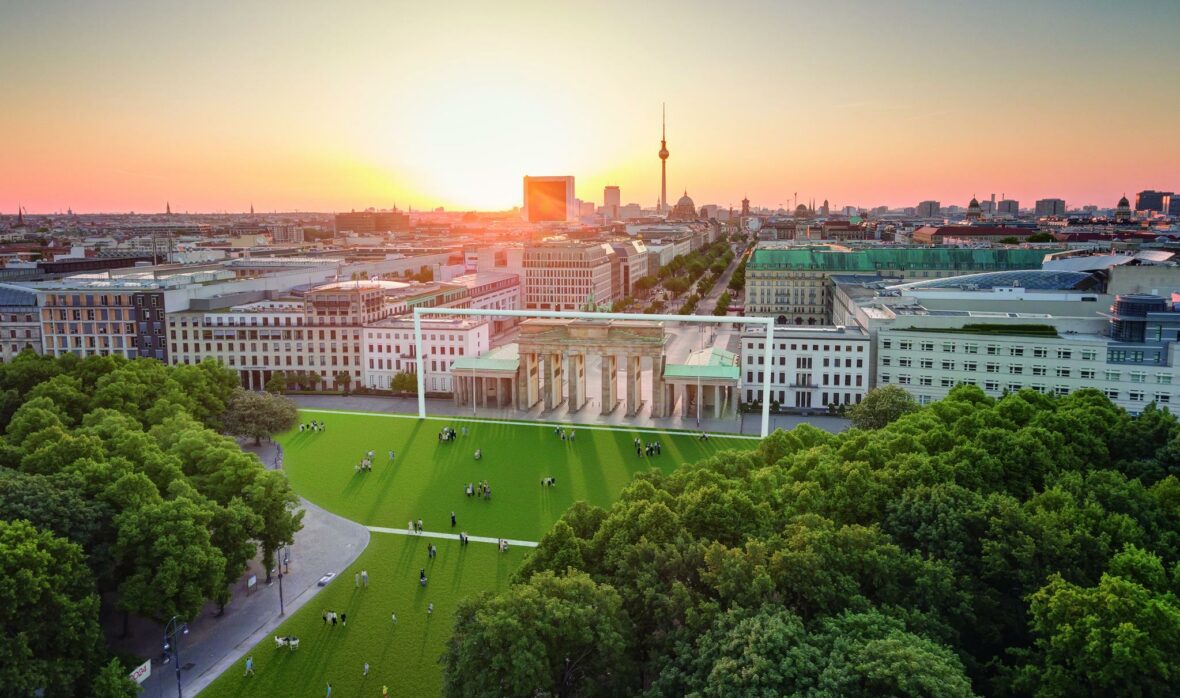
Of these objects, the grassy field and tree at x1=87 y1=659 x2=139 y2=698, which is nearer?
tree at x1=87 y1=659 x2=139 y2=698

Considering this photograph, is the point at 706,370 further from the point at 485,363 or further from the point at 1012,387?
the point at 1012,387

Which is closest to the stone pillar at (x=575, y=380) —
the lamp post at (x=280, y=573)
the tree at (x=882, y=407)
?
the tree at (x=882, y=407)

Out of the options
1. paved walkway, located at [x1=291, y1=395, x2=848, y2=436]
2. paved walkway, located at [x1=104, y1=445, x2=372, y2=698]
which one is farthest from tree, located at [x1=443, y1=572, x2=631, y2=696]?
paved walkway, located at [x1=291, y1=395, x2=848, y2=436]

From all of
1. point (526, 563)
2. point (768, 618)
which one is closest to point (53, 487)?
point (526, 563)

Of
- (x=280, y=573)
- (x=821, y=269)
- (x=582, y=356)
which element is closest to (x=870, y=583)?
(x=280, y=573)

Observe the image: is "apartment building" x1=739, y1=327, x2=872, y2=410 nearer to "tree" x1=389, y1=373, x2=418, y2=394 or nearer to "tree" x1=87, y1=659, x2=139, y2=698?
"tree" x1=389, y1=373, x2=418, y2=394

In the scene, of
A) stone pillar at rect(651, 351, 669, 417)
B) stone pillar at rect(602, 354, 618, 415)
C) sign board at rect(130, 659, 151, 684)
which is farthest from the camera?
stone pillar at rect(602, 354, 618, 415)

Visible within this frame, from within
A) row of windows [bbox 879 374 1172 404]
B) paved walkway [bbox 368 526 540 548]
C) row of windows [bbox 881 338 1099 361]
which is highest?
row of windows [bbox 881 338 1099 361]

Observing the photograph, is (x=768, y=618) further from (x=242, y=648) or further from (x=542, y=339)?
(x=542, y=339)
